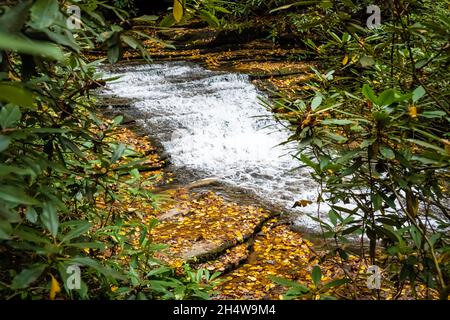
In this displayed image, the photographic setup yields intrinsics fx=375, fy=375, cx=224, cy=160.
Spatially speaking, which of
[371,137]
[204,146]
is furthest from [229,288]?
[204,146]

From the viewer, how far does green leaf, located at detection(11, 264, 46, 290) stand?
105 cm

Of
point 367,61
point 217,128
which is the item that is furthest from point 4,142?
point 217,128

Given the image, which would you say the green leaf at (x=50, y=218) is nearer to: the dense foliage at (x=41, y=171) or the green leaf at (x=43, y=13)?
the dense foliage at (x=41, y=171)

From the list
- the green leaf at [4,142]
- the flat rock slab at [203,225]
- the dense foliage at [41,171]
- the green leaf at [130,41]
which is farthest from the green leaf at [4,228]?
the flat rock slab at [203,225]

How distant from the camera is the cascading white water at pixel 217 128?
17.0ft

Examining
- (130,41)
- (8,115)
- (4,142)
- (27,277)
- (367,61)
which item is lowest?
(27,277)

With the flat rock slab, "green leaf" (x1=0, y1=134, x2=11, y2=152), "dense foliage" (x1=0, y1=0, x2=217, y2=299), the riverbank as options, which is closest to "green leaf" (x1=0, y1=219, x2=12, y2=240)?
"dense foliage" (x1=0, y1=0, x2=217, y2=299)

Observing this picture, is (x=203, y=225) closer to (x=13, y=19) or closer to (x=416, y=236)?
(x=416, y=236)

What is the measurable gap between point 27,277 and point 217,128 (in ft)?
19.9

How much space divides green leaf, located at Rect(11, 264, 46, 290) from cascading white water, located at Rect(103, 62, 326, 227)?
3.17 metres

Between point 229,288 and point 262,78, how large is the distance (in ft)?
21.8

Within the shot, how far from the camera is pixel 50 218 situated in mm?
1140

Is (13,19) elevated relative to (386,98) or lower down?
lower down

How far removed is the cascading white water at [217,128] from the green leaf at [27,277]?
3171 mm
